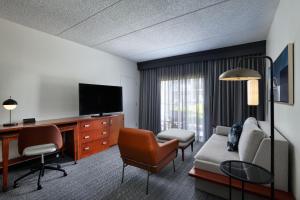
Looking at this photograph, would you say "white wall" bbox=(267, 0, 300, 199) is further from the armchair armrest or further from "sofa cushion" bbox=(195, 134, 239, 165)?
the armchair armrest

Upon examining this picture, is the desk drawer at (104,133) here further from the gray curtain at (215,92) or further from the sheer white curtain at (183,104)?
the sheer white curtain at (183,104)

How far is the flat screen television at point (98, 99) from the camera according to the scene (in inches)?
130

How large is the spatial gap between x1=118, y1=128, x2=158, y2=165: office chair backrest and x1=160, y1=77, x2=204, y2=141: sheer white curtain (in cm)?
265

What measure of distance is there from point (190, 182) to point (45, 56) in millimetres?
3545

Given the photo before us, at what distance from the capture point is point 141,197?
190 centimetres

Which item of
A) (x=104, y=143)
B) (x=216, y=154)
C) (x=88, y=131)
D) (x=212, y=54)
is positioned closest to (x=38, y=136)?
(x=88, y=131)

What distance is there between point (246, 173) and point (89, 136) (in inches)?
113

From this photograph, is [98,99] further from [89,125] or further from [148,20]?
[148,20]

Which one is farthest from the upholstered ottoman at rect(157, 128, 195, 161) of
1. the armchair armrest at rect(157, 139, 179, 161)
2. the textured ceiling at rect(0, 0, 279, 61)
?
the textured ceiling at rect(0, 0, 279, 61)

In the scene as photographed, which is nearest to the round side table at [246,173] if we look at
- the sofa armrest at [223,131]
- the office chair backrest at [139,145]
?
the office chair backrest at [139,145]

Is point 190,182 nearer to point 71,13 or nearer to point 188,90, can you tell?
point 188,90

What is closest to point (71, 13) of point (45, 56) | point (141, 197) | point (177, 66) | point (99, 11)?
point (99, 11)

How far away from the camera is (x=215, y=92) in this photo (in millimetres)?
3949

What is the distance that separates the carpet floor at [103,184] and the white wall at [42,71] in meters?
1.15
